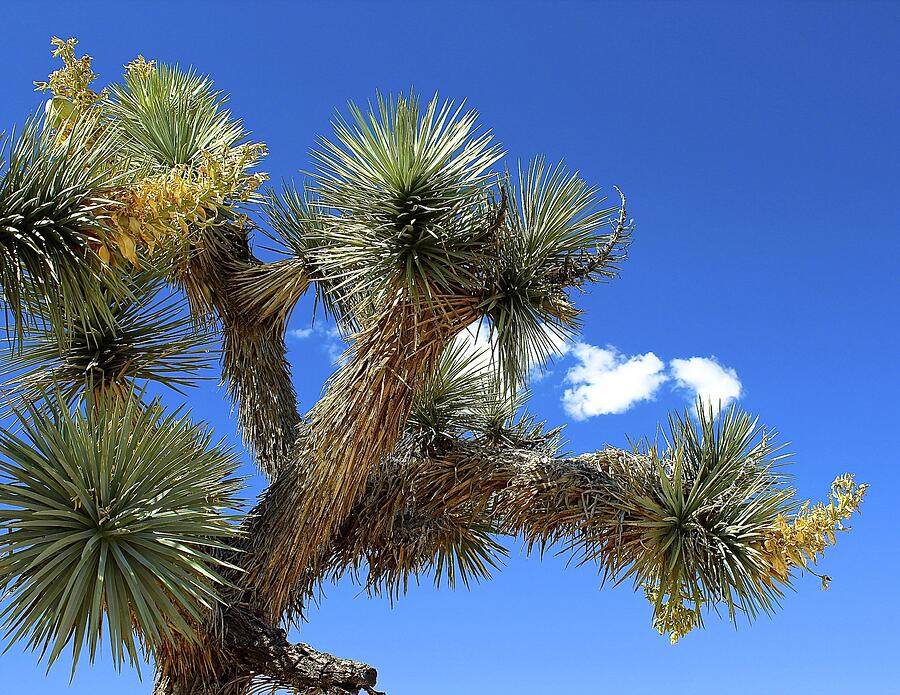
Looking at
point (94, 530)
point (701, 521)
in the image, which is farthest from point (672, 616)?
point (94, 530)

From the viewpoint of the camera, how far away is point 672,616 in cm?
816

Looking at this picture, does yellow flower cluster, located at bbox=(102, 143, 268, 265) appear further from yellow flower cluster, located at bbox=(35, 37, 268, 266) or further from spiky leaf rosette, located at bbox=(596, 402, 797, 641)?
spiky leaf rosette, located at bbox=(596, 402, 797, 641)

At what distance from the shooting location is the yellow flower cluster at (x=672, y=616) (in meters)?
8.02

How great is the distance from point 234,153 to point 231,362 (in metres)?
4.30

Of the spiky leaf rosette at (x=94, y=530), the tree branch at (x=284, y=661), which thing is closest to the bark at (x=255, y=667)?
the tree branch at (x=284, y=661)

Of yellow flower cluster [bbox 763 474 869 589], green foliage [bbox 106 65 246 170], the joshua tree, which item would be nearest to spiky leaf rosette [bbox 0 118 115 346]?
the joshua tree

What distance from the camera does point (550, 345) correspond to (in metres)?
7.22

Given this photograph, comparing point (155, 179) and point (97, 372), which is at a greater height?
point (97, 372)

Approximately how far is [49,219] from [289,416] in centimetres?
418

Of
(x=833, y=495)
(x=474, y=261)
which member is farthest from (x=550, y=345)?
(x=833, y=495)

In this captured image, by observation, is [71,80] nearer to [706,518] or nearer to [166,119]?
[166,119]

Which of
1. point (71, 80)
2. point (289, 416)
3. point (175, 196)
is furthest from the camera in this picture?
point (289, 416)

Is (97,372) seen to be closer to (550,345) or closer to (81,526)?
(81,526)

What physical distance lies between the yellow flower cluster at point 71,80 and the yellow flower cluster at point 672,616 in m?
6.11
